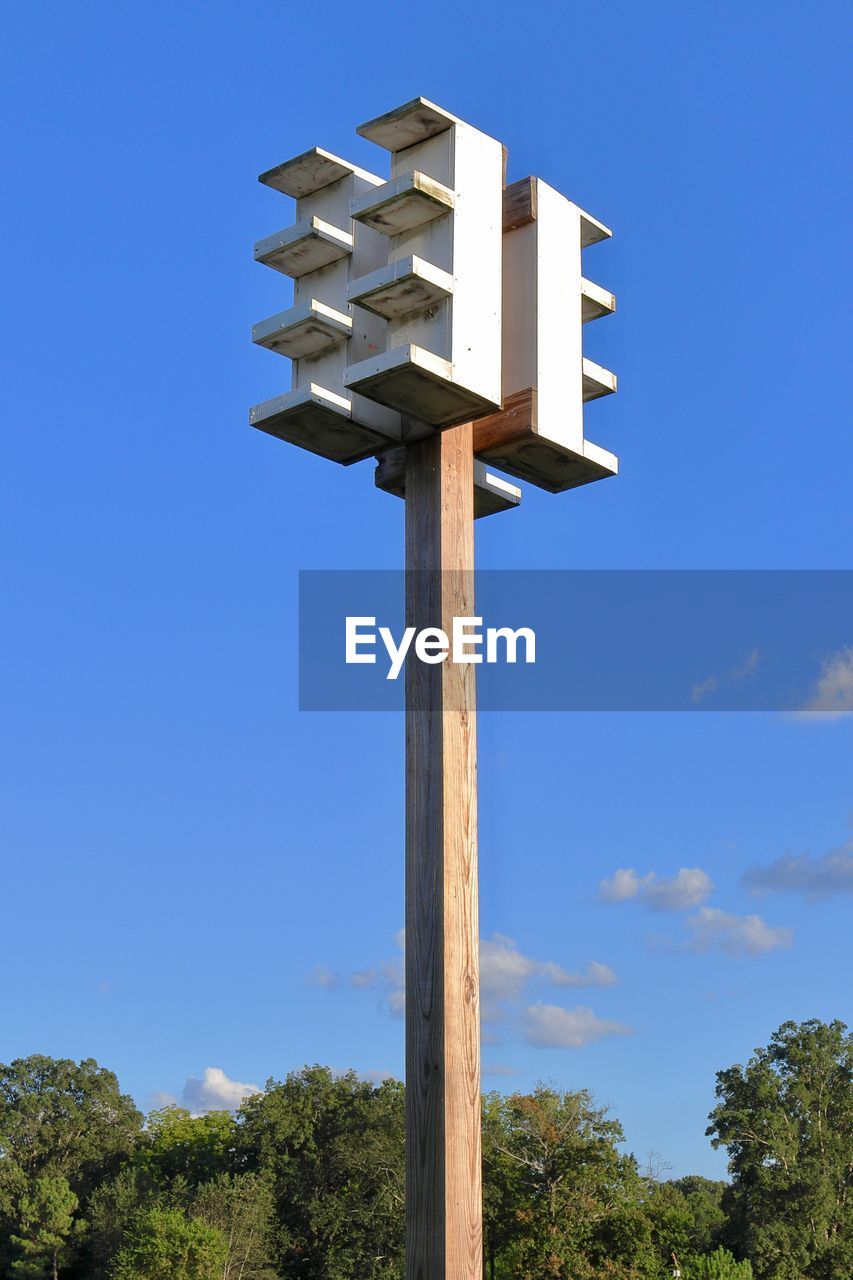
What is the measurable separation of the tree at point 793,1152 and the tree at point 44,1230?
2109 centimetres

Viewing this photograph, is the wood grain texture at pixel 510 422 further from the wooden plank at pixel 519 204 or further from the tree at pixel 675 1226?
the tree at pixel 675 1226

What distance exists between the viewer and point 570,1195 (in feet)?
113

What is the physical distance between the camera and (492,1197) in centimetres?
3566

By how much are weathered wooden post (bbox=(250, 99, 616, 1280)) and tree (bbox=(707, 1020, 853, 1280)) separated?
35994 millimetres

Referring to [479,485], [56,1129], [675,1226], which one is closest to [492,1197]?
[675,1226]

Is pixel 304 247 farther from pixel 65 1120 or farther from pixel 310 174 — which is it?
pixel 65 1120

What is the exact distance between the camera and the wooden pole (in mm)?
3484

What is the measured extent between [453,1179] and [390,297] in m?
2.30

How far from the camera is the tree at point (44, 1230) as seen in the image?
150 feet

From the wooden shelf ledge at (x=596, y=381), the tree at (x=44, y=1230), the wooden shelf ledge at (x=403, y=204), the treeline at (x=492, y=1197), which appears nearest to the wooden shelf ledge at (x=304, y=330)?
the wooden shelf ledge at (x=403, y=204)

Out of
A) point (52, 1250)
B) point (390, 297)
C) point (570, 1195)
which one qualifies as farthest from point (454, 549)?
point (52, 1250)

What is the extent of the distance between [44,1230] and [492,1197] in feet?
58.7

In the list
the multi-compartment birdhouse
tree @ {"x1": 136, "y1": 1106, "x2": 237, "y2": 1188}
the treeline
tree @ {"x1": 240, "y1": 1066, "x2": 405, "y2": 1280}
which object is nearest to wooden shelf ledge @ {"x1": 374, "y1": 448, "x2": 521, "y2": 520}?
the multi-compartment birdhouse

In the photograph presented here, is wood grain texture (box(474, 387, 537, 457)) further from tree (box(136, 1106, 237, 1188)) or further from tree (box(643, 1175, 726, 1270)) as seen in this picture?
tree (box(136, 1106, 237, 1188))
